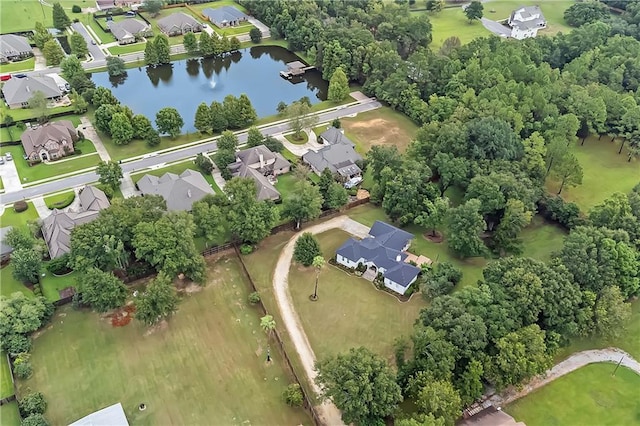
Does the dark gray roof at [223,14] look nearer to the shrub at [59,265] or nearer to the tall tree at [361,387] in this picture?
the shrub at [59,265]

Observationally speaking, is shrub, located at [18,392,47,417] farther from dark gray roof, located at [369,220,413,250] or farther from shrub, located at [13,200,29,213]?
dark gray roof, located at [369,220,413,250]

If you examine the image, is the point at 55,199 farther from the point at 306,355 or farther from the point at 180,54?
the point at 180,54

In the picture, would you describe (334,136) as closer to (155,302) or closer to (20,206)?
(155,302)

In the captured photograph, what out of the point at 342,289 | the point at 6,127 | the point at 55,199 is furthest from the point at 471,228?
the point at 6,127

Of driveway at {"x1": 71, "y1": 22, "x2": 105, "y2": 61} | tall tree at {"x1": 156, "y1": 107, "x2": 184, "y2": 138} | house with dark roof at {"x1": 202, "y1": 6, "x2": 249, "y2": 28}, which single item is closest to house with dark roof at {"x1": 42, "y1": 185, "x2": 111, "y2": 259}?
tall tree at {"x1": 156, "y1": 107, "x2": 184, "y2": 138}

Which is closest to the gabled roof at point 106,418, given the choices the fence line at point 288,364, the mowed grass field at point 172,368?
the mowed grass field at point 172,368

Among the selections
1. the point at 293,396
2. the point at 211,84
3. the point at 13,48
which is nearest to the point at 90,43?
the point at 13,48
